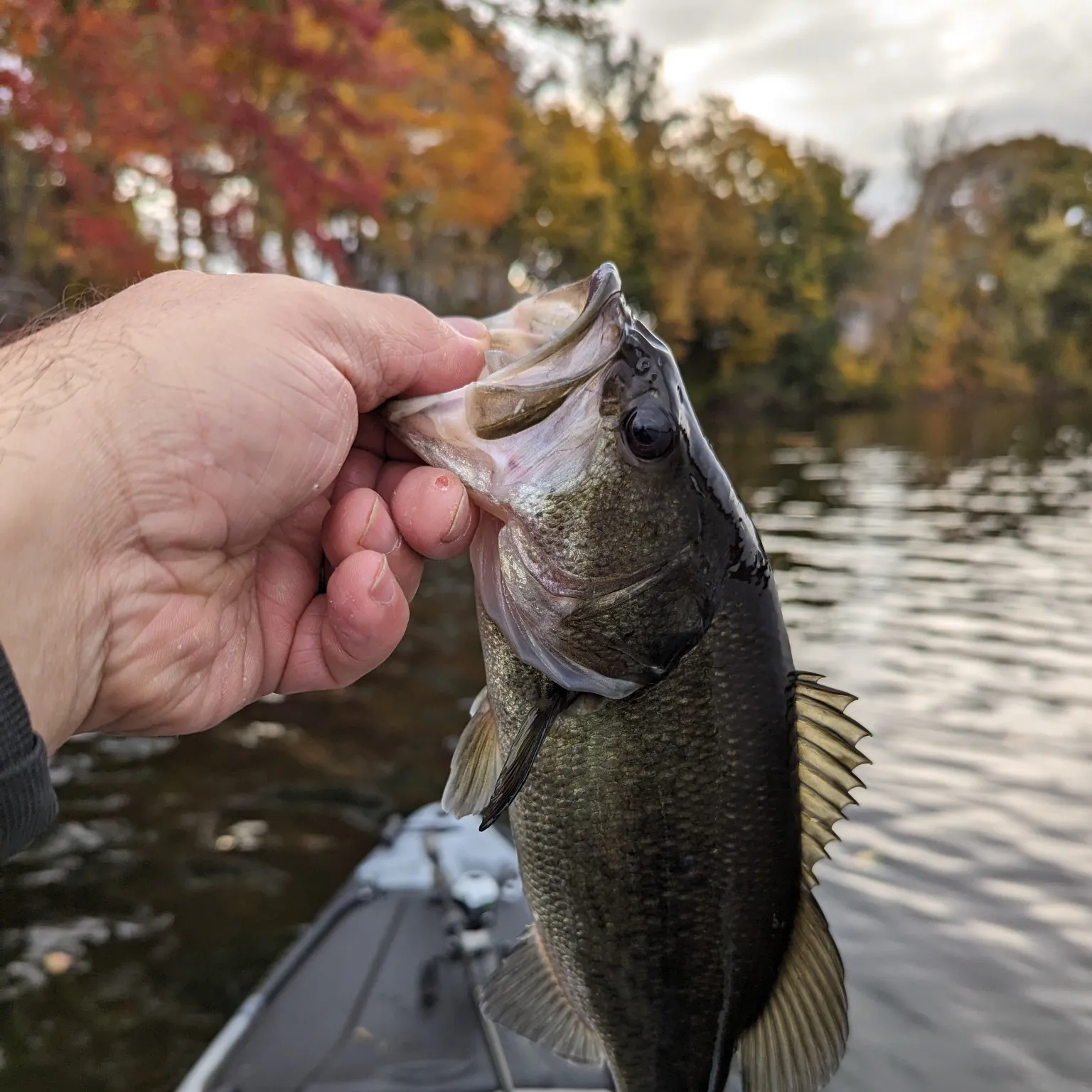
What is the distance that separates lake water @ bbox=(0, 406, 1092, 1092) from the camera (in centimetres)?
474

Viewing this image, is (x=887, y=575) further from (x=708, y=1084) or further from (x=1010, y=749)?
(x=708, y=1084)

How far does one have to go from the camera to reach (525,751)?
6.19 feet

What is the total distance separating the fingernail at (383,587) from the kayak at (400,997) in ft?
5.05

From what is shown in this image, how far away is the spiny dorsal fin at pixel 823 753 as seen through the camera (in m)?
2.01

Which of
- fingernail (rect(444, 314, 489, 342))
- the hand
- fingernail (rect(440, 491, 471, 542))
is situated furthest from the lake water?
fingernail (rect(444, 314, 489, 342))

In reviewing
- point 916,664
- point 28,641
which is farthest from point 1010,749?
point 28,641

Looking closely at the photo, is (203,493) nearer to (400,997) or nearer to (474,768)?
(474,768)

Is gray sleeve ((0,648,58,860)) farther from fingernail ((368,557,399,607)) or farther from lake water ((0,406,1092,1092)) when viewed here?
Result: lake water ((0,406,1092,1092))

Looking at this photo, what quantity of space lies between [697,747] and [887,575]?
1197cm

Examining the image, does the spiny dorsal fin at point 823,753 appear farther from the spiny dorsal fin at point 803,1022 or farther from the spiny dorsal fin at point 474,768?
the spiny dorsal fin at point 474,768

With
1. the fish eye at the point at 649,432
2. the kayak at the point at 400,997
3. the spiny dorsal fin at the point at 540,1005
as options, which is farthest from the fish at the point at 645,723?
the kayak at the point at 400,997

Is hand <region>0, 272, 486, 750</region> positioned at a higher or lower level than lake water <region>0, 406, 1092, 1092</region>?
higher

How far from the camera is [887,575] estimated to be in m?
13.1

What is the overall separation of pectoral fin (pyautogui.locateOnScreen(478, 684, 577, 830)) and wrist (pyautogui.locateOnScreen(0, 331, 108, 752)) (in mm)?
865
